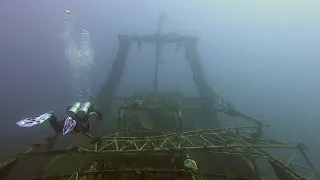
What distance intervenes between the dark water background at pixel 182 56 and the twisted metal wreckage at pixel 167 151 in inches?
551

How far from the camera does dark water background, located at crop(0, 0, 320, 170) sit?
39156 millimetres

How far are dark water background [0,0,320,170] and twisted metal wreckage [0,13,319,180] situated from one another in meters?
14.0

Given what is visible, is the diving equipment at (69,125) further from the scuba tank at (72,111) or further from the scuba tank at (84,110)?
the scuba tank at (84,110)

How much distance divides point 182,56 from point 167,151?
51.6 metres

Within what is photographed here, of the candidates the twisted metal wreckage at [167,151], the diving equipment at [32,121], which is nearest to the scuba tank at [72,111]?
the diving equipment at [32,121]

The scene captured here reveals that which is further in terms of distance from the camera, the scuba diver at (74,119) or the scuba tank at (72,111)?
the scuba tank at (72,111)

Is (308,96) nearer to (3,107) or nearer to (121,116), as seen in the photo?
(121,116)

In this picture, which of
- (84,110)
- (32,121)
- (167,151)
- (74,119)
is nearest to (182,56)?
(167,151)

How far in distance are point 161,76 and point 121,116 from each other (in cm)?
3379

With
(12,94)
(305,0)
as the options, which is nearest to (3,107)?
(12,94)

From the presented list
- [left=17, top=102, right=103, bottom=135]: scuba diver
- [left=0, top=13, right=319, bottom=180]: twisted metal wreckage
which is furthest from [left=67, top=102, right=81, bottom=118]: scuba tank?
[left=0, top=13, right=319, bottom=180]: twisted metal wreckage

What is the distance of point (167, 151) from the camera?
11672mm

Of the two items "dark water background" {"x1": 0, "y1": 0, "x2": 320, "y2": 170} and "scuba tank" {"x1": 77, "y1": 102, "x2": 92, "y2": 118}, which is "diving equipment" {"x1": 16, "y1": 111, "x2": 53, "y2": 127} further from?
"dark water background" {"x1": 0, "y1": 0, "x2": 320, "y2": 170}

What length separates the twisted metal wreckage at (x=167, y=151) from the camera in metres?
10.8
